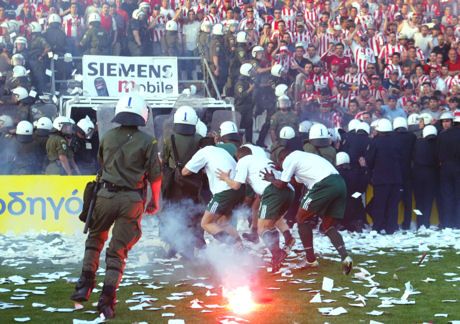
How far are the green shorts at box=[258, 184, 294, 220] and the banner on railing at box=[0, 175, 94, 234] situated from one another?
433 centimetres

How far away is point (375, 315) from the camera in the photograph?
29.8 ft

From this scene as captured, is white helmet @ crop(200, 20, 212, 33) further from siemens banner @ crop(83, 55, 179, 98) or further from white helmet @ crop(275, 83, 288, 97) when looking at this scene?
white helmet @ crop(275, 83, 288, 97)

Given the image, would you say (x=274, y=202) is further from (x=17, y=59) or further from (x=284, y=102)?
(x=17, y=59)

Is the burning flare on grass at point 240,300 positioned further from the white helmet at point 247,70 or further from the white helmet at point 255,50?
the white helmet at point 255,50

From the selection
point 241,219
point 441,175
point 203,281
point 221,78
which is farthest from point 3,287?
point 221,78

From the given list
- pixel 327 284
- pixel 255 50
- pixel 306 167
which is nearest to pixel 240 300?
pixel 327 284

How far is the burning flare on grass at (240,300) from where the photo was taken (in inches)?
370

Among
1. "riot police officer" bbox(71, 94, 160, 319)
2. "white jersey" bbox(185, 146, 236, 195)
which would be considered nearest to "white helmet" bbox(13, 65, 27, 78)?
"white jersey" bbox(185, 146, 236, 195)

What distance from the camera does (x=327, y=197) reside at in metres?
11.9

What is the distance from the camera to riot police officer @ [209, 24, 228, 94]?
21109 mm

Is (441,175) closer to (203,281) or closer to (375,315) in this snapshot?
(203,281)

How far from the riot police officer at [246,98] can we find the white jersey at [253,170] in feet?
24.5

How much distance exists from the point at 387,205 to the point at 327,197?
533 centimetres

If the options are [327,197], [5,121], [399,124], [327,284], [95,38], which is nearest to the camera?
[327,284]
